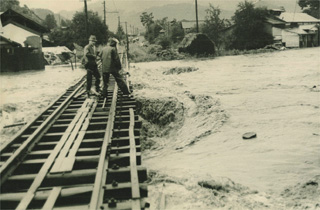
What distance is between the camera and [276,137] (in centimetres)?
775

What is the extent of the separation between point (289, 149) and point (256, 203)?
2562mm

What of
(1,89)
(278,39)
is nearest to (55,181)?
(1,89)

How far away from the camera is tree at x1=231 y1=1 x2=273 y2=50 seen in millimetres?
48406

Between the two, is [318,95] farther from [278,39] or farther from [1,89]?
[278,39]

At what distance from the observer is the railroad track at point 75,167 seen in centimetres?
418

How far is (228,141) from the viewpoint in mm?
8062

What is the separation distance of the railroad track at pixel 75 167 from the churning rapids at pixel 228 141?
93 centimetres

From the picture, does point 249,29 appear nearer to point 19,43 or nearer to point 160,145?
point 19,43

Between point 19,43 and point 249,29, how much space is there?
34541mm

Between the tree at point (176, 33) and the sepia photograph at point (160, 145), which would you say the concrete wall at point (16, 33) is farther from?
the tree at point (176, 33)

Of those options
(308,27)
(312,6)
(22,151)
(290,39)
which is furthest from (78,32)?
(312,6)

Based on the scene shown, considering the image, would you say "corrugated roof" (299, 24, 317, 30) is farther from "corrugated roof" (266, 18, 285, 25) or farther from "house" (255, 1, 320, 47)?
"corrugated roof" (266, 18, 285, 25)

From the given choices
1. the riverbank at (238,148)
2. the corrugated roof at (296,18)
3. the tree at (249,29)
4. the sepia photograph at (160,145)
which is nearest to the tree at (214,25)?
the tree at (249,29)

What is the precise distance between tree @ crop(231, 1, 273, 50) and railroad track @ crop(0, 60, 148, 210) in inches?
1758
